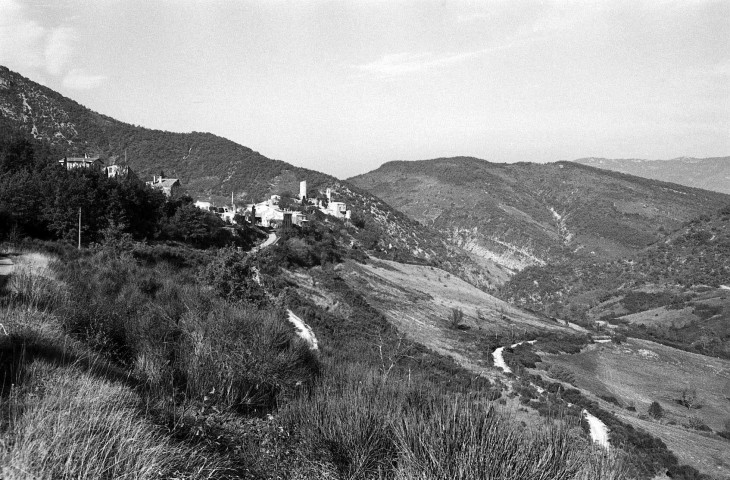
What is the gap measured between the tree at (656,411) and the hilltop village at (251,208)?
39025 mm

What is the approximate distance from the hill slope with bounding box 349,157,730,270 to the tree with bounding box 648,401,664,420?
8166 cm

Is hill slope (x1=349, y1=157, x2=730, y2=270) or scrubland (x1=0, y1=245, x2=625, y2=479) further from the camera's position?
hill slope (x1=349, y1=157, x2=730, y2=270)

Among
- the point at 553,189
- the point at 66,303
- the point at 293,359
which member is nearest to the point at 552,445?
the point at 293,359

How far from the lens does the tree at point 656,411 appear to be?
28197mm

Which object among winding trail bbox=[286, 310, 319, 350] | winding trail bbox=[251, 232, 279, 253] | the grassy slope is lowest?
the grassy slope

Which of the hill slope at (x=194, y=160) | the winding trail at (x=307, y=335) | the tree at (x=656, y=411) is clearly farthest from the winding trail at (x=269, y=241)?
the tree at (x=656, y=411)

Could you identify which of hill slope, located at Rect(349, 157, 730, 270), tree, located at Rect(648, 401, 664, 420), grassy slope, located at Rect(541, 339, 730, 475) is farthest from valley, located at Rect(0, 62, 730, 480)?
hill slope, located at Rect(349, 157, 730, 270)

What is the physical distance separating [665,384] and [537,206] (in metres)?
119

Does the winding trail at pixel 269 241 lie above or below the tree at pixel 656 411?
above

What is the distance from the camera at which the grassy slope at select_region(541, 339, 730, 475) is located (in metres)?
22.1

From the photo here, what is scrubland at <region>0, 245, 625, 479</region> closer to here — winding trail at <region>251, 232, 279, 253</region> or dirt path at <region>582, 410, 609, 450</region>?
dirt path at <region>582, 410, 609, 450</region>

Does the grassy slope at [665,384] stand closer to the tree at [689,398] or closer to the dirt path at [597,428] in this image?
the tree at [689,398]

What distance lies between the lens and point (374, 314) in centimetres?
3503

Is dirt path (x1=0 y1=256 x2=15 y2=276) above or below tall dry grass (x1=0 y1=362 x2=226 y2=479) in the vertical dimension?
below
